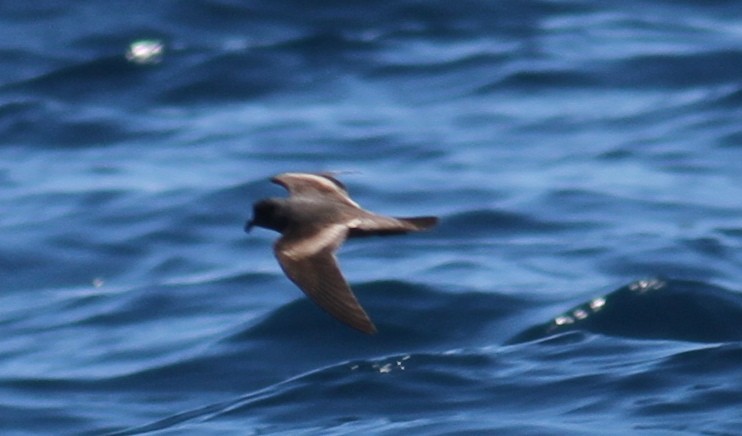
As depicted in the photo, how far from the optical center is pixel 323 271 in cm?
574

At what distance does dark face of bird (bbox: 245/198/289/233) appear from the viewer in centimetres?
641

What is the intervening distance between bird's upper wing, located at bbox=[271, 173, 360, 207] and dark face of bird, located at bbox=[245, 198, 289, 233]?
0.50 meters

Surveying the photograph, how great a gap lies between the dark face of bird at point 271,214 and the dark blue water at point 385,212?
154 cm

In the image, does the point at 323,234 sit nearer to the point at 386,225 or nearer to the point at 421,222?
the point at 386,225

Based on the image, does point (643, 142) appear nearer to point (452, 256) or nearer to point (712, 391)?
point (452, 256)

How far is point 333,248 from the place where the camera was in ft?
19.5

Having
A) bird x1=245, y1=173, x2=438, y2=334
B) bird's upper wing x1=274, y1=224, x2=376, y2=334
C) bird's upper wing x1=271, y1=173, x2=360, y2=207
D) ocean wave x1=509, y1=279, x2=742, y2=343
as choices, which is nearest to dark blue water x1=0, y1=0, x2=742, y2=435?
ocean wave x1=509, y1=279, x2=742, y2=343

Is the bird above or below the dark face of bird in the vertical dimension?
below

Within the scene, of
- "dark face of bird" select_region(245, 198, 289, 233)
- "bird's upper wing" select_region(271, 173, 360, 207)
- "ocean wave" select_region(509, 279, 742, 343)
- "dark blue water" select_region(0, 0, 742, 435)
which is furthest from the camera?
"ocean wave" select_region(509, 279, 742, 343)

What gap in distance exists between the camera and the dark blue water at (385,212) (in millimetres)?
8320

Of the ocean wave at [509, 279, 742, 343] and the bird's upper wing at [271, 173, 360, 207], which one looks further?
the ocean wave at [509, 279, 742, 343]

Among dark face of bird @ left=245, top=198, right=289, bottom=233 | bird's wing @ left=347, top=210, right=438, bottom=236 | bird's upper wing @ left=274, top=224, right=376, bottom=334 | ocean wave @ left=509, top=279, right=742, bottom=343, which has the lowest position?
ocean wave @ left=509, top=279, right=742, bottom=343

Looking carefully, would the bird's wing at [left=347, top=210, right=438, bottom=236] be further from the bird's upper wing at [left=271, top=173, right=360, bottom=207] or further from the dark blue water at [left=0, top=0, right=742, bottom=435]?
the dark blue water at [left=0, top=0, right=742, bottom=435]

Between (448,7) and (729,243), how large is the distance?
5914 mm
